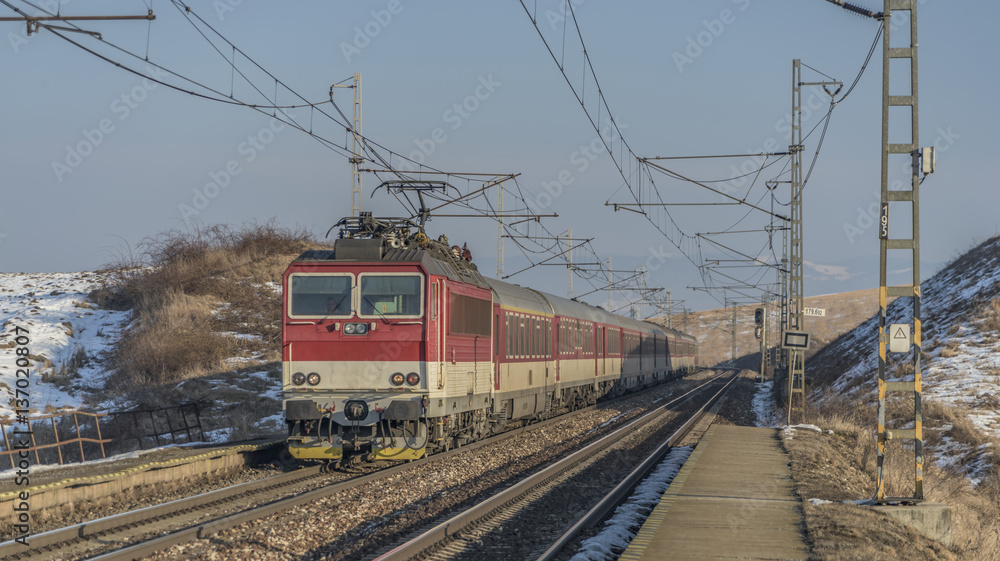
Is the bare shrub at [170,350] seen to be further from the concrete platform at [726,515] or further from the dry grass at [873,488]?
the concrete platform at [726,515]

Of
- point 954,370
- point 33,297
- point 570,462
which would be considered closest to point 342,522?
point 570,462

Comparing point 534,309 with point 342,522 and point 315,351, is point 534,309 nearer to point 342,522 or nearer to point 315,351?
point 315,351

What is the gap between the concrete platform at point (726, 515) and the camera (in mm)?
8625

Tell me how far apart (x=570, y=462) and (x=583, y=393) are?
15.4 m

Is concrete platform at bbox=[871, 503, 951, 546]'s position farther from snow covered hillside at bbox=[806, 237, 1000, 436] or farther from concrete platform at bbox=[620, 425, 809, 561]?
snow covered hillside at bbox=[806, 237, 1000, 436]

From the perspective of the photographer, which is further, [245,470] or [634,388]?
[634,388]

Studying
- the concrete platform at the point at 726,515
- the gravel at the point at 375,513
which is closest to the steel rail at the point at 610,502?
the concrete platform at the point at 726,515

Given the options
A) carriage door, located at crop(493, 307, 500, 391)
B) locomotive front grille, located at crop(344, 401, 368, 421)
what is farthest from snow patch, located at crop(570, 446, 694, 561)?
carriage door, located at crop(493, 307, 500, 391)

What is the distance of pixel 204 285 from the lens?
41.3 m

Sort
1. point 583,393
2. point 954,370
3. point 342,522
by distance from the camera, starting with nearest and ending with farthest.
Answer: point 342,522, point 954,370, point 583,393

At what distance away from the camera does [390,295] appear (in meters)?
14.9

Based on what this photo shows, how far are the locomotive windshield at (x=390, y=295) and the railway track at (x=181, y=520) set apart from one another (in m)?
2.63

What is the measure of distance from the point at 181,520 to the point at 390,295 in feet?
17.8

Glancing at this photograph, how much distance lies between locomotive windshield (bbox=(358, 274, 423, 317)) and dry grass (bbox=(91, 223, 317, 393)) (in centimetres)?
1747
